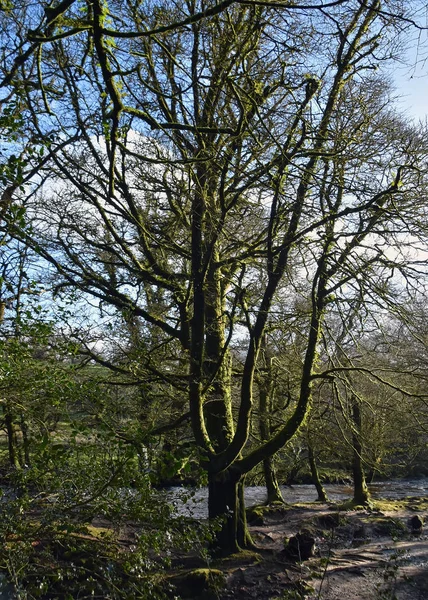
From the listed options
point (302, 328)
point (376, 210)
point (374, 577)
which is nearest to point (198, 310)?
point (302, 328)

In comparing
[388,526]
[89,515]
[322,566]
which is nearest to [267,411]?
[322,566]

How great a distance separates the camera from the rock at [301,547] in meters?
11.2

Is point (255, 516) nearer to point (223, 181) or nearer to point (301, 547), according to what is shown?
point (301, 547)

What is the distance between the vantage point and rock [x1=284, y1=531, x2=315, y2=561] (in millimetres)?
11219

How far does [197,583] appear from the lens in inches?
356

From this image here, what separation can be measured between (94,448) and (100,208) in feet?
17.7

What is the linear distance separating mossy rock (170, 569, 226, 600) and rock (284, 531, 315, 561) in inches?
97.2

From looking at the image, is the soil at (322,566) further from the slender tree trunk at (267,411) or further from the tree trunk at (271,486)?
the slender tree trunk at (267,411)

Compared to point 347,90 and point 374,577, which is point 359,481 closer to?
point 374,577

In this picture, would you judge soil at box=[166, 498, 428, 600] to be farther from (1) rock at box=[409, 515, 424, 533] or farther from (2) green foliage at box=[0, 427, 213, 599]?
(2) green foliage at box=[0, 427, 213, 599]

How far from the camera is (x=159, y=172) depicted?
10.5m

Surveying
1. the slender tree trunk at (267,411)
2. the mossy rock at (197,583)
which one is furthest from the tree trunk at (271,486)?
the mossy rock at (197,583)

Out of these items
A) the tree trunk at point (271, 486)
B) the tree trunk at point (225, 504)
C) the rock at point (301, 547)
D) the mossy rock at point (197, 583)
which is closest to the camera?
the mossy rock at point (197, 583)

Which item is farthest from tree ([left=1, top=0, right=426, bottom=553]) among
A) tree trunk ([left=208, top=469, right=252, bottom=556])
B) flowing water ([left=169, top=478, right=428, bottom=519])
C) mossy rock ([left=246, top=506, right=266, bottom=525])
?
flowing water ([left=169, top=478, right=428, bottom=519])
